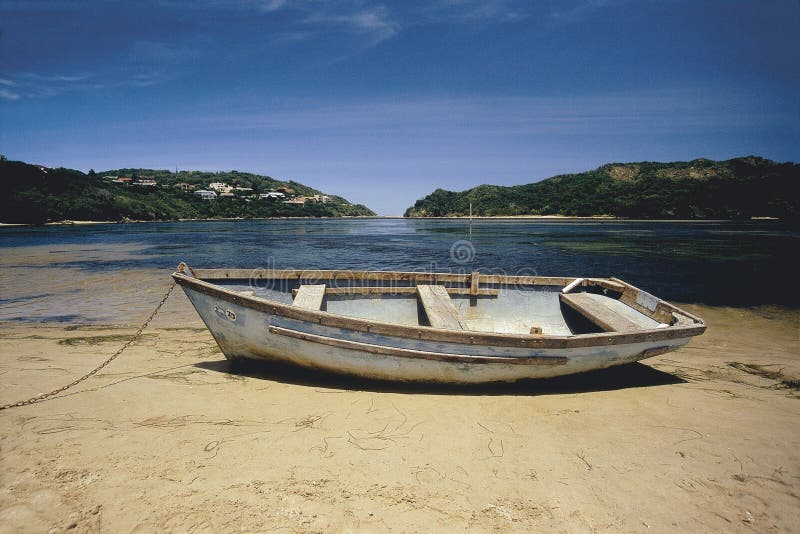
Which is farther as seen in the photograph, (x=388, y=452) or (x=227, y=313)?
(x=227, y=313)

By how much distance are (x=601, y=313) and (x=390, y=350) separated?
13.6 ft

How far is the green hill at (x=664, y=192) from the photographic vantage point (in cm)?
8862

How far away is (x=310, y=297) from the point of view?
6.66m

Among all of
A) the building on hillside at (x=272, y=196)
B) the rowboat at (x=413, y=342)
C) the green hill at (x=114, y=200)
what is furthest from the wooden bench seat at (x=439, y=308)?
the building on hillside at (x=272, y=196)

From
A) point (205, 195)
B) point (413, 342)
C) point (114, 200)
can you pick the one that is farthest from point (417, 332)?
point (205, 195)

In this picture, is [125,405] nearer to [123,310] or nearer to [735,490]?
[735,490]

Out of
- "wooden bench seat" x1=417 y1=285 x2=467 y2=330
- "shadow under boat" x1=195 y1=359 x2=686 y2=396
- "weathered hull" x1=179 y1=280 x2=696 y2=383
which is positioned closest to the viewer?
"weathered hull" x1=179 y1=280 x2=696 y2=383

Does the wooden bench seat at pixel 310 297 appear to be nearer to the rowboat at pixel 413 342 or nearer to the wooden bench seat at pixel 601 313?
the rowboat at pixel 413 342

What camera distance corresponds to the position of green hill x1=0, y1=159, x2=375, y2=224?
73.4 m

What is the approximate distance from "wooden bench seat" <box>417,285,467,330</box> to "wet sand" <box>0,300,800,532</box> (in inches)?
37.4

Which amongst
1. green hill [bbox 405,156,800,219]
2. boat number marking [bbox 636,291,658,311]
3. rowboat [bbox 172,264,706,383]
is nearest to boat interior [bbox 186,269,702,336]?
boat number marking [bbox 636,291,658,311]

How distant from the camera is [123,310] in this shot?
11.3 metres

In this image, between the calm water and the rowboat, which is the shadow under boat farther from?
the calm water

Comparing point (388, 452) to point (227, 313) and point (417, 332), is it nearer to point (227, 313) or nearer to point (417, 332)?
point (417, 332)
